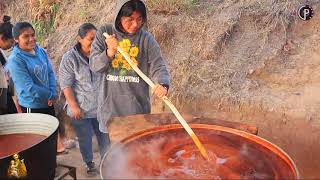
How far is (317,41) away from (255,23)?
3.81 ft

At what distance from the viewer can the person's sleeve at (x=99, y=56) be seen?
3619 mm

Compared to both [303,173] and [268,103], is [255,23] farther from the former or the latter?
[303,173]

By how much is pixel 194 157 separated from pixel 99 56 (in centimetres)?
153

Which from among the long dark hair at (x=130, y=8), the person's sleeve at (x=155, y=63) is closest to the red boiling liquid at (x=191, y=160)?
the person's sleeve at (x=155, y=63)

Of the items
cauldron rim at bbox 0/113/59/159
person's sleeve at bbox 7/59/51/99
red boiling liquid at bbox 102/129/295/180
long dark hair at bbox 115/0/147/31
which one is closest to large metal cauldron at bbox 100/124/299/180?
red boiling liquid at bbox 102/129/295/180

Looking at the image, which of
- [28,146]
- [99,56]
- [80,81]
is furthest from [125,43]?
[28,146]

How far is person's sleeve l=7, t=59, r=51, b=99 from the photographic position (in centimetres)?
445

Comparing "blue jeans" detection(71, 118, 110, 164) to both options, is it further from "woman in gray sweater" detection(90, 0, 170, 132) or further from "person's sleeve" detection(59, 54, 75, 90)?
"woman in gray sweater" detection(90, 0, 170, 132)

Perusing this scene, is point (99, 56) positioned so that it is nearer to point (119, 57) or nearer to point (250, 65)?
point (119, 57)

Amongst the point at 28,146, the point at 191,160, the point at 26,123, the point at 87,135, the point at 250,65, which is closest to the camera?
the point at 191,160

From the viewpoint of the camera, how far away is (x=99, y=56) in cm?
364

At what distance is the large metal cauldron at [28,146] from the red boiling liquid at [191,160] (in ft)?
3.93

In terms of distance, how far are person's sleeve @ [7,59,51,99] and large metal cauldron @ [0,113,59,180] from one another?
1.75 feet

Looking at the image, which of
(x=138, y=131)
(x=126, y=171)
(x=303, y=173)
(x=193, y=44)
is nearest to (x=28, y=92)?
(x=138, y=131)
